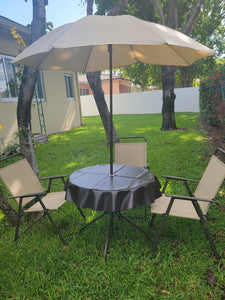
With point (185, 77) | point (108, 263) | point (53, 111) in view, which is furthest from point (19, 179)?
point (185, 77)

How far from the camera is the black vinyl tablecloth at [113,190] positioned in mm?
2387

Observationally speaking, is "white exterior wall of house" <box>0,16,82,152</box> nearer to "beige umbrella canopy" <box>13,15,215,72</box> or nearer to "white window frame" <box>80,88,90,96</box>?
"beige umbrella canopy" <box>13,15,215,72</box>

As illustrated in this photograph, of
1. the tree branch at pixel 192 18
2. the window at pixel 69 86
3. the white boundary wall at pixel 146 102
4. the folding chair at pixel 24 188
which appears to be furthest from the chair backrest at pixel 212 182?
the white boundary wall at pixel 146 102

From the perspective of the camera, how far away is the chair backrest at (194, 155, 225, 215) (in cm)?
245

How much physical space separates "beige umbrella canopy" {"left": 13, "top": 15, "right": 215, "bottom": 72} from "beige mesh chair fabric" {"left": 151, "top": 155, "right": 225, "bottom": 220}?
138 centimetres

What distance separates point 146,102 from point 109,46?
1929 cm

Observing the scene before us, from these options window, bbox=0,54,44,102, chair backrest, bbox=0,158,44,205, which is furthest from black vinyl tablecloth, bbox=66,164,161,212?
window, bbox=0,54,44,102

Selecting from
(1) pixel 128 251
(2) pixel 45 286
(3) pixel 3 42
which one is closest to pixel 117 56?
(1) pixel 128 251

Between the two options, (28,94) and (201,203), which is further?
(28,94)

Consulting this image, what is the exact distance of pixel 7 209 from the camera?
10.2ft

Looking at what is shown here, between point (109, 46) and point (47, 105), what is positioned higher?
point (109, 46)

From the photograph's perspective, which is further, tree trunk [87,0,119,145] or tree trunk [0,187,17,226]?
tree trunk [87,0,119,145]

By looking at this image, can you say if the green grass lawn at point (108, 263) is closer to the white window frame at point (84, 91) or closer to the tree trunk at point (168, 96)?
the tree trunk at point (168, 96)

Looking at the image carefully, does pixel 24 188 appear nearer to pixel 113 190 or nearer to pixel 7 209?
pixel 7 209
